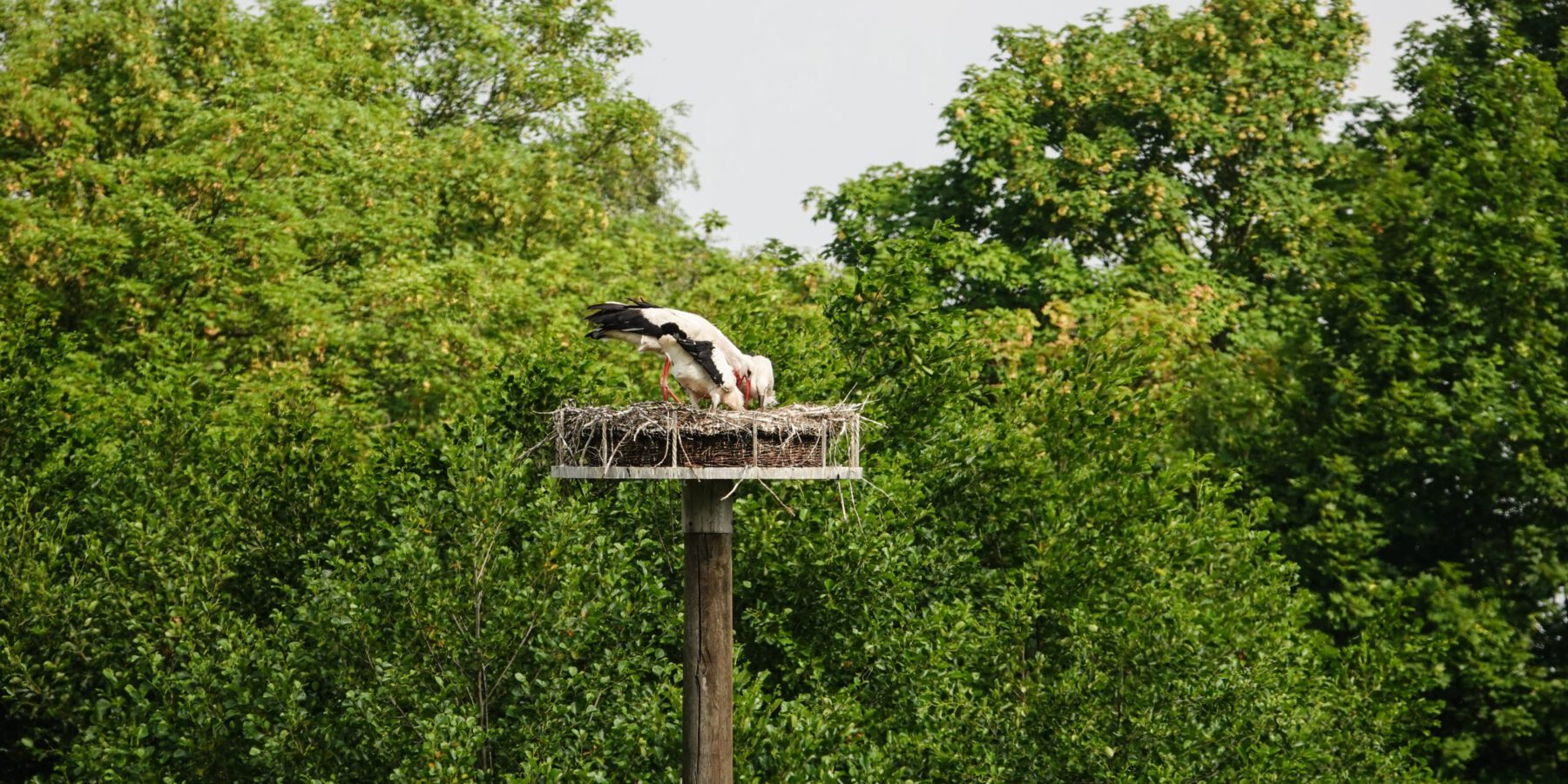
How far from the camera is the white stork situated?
8.77m

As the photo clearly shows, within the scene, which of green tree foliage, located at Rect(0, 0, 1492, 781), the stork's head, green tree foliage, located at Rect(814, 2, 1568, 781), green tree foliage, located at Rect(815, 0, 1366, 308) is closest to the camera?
the stork's head

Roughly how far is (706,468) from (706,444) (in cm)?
14

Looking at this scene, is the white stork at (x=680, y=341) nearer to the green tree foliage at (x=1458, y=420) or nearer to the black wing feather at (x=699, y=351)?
the black wing feather at (x=699, y=351)

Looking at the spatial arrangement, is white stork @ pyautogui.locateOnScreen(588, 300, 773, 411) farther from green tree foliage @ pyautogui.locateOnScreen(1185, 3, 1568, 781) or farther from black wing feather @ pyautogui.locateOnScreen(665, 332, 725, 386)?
green tree foliage @ pyautogui.locateOnScreen(1185, 3, 1568, 781)

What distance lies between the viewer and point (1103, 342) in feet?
60.1

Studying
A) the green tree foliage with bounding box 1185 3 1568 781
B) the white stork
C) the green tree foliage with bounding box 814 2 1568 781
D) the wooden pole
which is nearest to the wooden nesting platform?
the white stork

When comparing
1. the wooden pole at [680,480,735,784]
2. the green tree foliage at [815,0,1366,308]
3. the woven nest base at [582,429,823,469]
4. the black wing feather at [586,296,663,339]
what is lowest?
the wooden pole at [680,480,735,784]

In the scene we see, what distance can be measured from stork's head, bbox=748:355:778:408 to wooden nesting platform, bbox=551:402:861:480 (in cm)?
25

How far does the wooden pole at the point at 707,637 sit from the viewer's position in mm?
9227

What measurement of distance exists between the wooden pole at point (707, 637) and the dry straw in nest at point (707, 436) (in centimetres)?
44

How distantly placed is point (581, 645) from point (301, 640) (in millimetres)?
3310

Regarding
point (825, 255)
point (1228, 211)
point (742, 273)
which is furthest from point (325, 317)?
point (1228, 211)

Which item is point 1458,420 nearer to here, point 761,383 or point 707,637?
point 761,383

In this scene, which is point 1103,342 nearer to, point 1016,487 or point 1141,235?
point 1016,487
